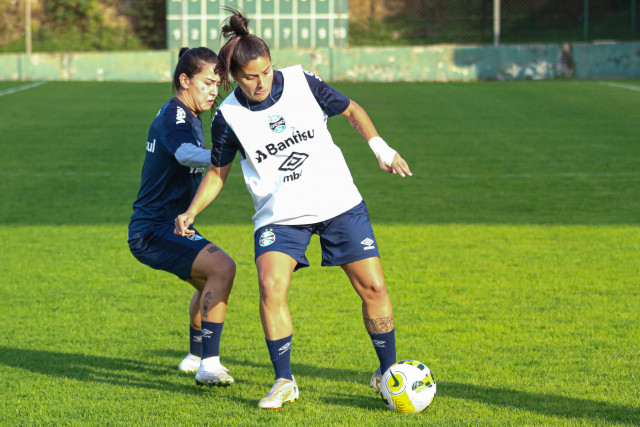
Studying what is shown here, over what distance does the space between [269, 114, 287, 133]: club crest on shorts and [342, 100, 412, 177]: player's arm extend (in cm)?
34

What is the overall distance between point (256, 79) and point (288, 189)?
1.81 ft

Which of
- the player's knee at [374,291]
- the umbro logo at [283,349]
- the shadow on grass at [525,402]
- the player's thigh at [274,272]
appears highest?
the player's thigh at [274,272]

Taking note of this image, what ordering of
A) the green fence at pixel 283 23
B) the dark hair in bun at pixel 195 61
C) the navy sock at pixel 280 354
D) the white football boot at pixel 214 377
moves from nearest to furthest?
the navy sock at pixel 280 354, the white football boot at pixel 214 377, the dark hair in bun at pixel 195 61, the green fence at pixel 283 23

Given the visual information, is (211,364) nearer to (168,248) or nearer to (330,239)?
(168,248)

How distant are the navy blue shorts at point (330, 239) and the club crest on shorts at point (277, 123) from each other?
0.47 meters

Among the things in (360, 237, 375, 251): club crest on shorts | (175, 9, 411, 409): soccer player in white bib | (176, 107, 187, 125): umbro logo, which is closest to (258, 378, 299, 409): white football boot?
(175, 9, 411, 409): soccer player in white bib

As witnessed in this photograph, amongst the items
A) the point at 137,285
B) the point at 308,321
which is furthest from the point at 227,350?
the point at 137,285

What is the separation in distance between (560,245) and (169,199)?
4.89m

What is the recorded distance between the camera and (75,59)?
98.6 ft

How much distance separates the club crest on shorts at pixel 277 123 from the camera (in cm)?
438

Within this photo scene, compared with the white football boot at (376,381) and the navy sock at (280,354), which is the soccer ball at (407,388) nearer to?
the white football boot at (376,381)

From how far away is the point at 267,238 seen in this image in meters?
4.44

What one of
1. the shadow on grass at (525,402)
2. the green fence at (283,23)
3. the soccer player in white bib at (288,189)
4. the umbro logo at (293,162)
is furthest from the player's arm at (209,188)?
the green fence at (283,23)

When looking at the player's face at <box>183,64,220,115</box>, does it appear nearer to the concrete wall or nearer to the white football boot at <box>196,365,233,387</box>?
the white football boot at <box>196,365,233,387</box>
